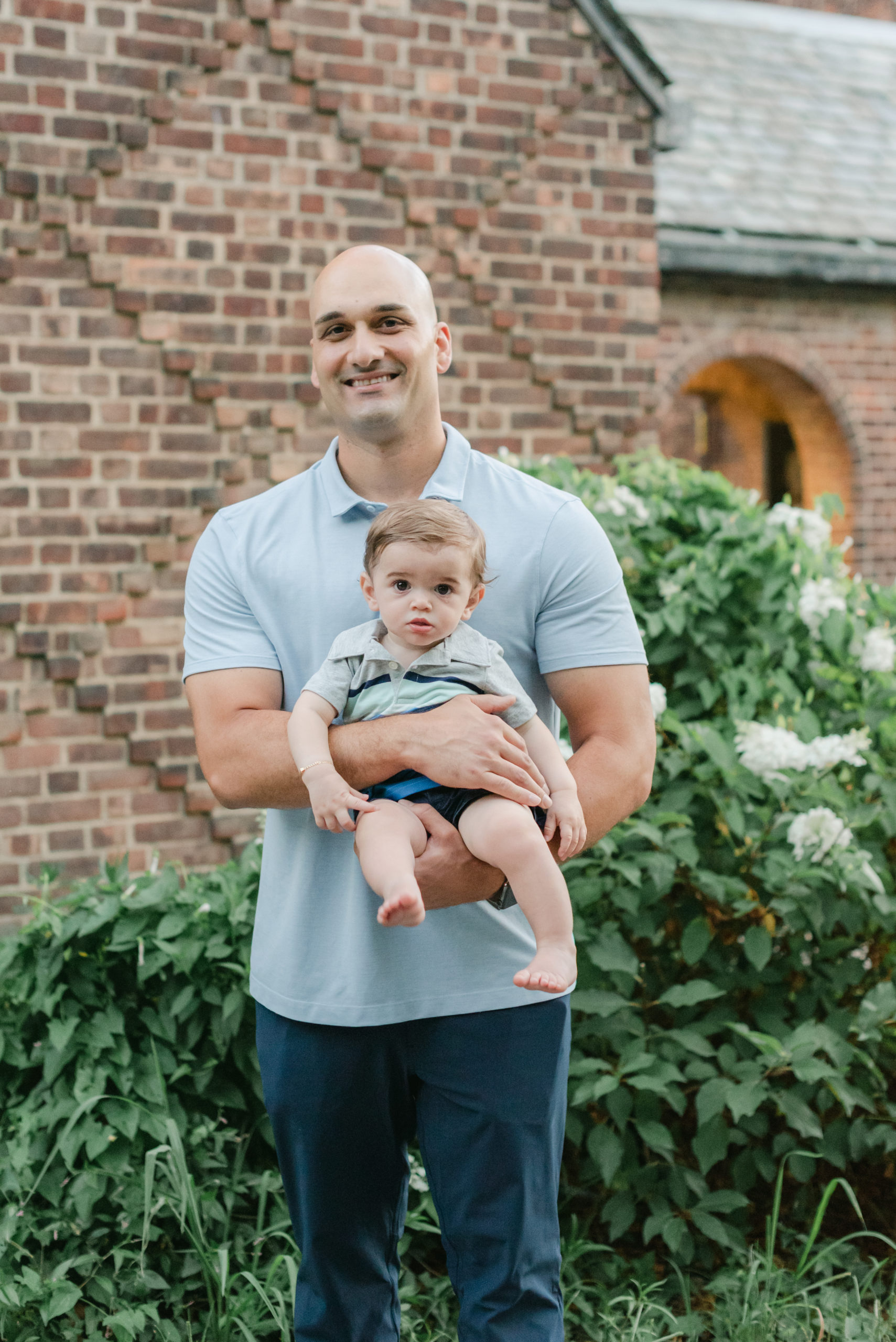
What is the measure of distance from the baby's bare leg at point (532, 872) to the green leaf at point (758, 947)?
1.18 m

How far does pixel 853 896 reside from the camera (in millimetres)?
2906

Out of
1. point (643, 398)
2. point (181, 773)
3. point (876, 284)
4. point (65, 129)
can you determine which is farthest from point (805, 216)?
point (181, 773)

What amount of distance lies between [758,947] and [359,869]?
4.20ft

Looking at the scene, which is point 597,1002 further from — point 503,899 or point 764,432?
point 764,432

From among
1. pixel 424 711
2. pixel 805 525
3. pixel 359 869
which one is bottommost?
pixel 359 869

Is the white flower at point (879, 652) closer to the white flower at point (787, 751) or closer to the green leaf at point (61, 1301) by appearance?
the white flower at point (787, 751)

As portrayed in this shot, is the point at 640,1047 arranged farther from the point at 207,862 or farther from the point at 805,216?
the point at 805,216

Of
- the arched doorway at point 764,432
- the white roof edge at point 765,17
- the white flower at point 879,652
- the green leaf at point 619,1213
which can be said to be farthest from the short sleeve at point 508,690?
the white roof edge at point 765,17

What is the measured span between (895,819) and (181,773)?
2.58 meters

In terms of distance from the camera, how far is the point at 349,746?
1.76 metres

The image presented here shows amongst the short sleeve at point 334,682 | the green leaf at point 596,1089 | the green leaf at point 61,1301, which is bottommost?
the green leaf at point 61,1301

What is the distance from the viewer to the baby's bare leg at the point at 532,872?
A: 1.69 m

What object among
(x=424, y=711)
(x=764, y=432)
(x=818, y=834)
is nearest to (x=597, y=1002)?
(x=818, y=834)

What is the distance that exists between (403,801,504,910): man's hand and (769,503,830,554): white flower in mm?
2057
